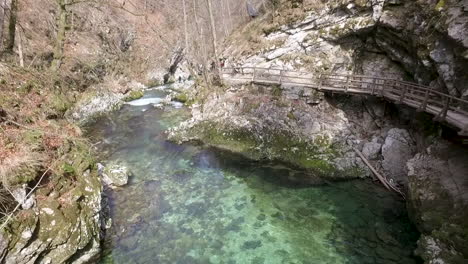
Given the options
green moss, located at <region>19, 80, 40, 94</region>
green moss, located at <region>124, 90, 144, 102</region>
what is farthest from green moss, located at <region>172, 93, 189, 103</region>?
green moss, located at <region>19, 80, 40, 94</region>

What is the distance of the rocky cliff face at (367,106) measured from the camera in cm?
1141

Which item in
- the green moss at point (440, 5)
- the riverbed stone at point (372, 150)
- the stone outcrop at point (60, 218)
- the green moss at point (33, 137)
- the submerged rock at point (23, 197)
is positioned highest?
the green moss at point (440, 5)

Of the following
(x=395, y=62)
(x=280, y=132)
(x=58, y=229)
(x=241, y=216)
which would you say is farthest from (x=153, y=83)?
(x=58, y=229)

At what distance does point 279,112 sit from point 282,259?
10443 mm

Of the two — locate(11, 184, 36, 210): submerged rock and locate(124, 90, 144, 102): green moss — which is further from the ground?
locate(11, 184, 36, 210): submerged rock

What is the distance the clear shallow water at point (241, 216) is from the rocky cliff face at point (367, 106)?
133 cm

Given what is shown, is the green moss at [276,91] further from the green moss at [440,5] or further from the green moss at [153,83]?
the green moss at [153,83]

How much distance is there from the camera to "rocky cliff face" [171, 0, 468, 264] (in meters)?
11.4

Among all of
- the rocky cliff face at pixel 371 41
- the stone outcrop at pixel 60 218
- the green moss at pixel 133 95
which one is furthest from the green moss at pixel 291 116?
the green moss at pixel 133 95

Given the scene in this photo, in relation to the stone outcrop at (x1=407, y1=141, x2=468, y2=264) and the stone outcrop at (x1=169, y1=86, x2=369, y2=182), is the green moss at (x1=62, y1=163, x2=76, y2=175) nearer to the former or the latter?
the stone outcrop at (x1=169, y1=86, x2=369, y2=182)

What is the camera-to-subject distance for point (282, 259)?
36.6 ft

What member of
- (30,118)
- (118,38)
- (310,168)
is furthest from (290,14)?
(118,38)

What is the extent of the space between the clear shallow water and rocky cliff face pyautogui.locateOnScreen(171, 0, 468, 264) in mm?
1332

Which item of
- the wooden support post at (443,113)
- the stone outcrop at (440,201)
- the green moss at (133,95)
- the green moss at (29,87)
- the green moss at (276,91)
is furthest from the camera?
the green moss at (133,95)
